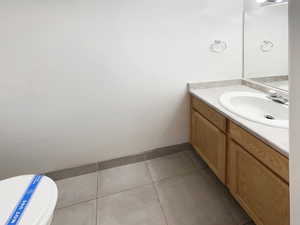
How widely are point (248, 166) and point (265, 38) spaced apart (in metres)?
1.12

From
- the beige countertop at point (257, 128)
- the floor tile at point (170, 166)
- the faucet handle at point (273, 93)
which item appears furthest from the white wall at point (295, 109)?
the floor tile at point (170, 166)

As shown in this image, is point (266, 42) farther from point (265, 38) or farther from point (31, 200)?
point (31, 200)

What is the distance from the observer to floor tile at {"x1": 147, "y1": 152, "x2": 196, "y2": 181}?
1.92 m

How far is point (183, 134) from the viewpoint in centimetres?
218

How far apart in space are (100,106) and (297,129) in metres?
1.52

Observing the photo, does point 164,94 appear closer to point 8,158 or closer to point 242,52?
point 242,52

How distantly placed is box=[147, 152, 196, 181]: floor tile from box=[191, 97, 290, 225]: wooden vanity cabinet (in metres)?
0.27

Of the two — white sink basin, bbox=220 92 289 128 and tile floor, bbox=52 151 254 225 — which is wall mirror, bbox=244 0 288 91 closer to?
white sink basin, bbox=220 92 289 128

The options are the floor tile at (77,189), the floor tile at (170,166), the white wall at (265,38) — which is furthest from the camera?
the floor tile at (170,166)

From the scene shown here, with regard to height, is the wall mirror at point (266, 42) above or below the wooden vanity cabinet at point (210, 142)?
above

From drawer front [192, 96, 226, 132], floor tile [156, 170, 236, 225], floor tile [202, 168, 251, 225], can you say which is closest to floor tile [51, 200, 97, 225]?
floor tile [156, 170, 236, 225]

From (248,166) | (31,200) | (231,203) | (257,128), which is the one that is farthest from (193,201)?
(31,200)

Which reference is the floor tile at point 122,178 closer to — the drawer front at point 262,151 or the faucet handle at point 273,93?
the drawer front at point 262,151

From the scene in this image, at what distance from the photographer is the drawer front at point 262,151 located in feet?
3.16
